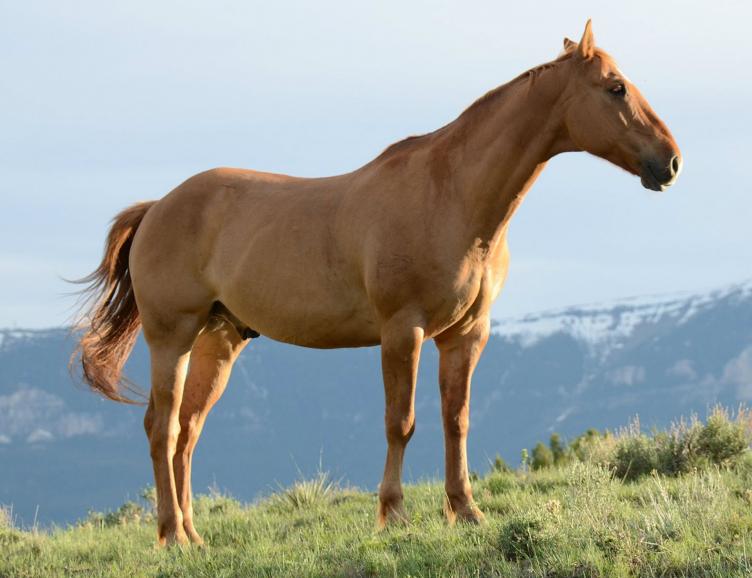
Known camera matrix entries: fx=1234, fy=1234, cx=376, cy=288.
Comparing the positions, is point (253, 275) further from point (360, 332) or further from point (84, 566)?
point (84, 566)

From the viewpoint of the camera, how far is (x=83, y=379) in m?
9.81

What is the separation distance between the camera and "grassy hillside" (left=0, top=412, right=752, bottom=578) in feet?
20.9

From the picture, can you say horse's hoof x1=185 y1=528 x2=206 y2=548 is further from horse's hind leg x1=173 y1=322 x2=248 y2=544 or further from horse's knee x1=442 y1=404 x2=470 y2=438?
horse's knee x1=442 y1=404 x2=470 y2=438

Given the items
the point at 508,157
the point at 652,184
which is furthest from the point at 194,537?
the point at 652,184

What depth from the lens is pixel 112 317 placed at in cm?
980

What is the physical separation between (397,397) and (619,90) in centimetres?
225

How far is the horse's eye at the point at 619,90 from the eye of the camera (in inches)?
286

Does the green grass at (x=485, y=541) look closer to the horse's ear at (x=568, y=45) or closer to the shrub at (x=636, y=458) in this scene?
the shrub at (x=636, y=458)

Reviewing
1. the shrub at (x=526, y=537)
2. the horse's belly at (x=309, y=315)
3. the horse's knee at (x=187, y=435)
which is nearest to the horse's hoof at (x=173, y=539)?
the horse's knee at (x=187, y=435)

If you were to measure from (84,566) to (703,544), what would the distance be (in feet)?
13.4

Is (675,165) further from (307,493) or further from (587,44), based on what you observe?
(307,493)

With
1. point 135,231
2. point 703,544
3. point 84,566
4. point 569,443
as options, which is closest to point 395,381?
point 703,544

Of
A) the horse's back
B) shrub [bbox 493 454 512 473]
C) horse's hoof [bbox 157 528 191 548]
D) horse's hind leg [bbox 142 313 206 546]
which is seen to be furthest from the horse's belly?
shrub [bbox 493 454 512 473]

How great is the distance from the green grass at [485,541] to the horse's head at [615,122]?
A: 1.82 metres
